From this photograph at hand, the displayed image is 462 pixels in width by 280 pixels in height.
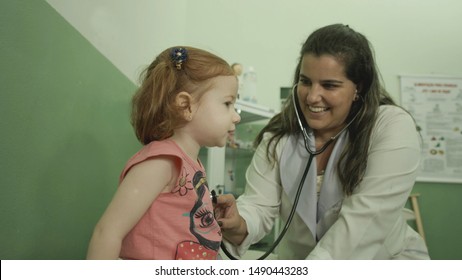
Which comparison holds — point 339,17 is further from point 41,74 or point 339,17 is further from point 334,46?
point 41,74

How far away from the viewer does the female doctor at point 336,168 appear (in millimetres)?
940

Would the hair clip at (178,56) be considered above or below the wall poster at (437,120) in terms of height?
above

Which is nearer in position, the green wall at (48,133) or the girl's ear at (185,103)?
the green wall at (48,133)

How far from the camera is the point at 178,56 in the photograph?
777 millimetres

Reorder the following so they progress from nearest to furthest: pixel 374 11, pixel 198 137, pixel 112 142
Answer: pixel 198 137 < pixel 112 142 < pixel 374 11

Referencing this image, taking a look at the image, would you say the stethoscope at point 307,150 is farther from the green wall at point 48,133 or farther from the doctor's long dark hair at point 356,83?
the green wall at point 48,133

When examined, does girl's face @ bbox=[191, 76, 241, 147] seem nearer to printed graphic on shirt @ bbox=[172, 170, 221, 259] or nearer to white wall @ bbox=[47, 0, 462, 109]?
printed graphic on shirt @ bbox=[172, 170, 221, 259]

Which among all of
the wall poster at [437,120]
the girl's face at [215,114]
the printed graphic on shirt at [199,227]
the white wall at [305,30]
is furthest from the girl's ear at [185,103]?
the wall poster at [437,120]

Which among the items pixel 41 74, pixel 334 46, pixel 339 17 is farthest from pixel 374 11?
pixel 41 74

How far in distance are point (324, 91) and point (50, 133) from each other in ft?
2.59

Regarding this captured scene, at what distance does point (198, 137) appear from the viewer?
820 millimetres

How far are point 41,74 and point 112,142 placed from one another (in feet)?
1.71

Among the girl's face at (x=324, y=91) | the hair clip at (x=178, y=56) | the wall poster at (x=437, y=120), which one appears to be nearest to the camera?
the hair clip at (x=178, y=56)

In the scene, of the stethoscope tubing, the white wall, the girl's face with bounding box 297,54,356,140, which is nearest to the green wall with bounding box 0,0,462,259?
the stethoscope tubing
